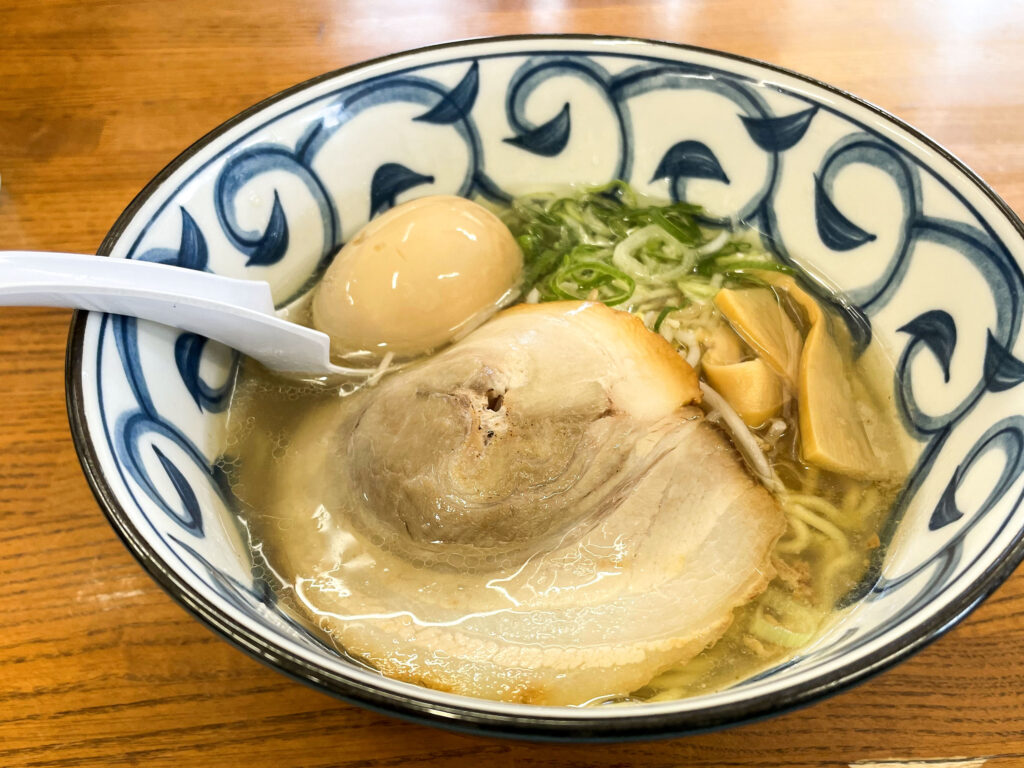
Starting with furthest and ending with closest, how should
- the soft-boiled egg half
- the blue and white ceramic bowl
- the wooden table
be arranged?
1. the soft-boiled egg half
2. the wooden table
3. the blue and white ceramic bowl

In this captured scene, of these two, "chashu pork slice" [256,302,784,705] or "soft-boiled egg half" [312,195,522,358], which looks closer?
"chashu pork slice" [256,302,784,705]

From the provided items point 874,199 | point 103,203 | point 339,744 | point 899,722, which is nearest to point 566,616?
point 339,744

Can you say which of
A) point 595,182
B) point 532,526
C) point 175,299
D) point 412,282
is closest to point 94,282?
point 175,299

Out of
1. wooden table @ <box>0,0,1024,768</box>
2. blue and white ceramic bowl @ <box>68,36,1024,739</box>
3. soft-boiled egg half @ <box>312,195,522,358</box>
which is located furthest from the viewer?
soft-boiled egg half @ <box>312,195,522,358</box>

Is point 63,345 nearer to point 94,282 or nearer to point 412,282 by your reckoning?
point 94,282

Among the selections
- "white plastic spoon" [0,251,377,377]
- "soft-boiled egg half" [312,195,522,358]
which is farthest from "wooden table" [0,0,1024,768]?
"soft-boiled egg half" [312,195,522,358]

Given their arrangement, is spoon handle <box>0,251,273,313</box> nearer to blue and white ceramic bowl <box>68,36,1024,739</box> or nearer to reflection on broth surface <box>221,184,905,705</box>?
blue and white ceramic bowl <box>68,36,1024,739</box>
